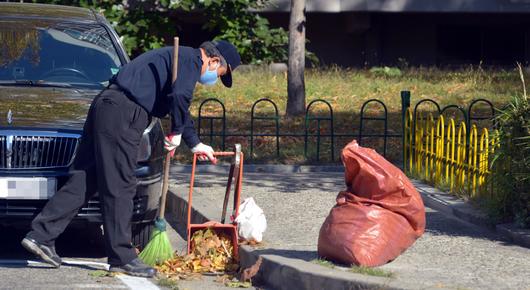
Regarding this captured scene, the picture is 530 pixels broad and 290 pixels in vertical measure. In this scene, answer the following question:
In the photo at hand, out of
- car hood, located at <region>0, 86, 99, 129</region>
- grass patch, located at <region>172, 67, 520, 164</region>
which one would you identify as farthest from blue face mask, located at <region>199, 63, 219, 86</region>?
grass patch, located at <region>172, 67, 520, 164</region>

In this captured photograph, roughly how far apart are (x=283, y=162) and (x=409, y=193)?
5.99 meters

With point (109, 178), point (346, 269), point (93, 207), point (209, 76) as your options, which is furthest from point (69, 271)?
point (346, 269)

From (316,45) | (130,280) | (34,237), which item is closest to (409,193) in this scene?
(130,280)

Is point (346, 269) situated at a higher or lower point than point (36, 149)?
lower

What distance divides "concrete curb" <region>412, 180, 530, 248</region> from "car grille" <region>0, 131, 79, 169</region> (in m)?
3.28

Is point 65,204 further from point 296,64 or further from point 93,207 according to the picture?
point 296,64

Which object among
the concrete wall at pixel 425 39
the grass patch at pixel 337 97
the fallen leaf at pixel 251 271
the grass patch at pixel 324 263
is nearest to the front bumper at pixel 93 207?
the fallen leaf at pixel 251 271

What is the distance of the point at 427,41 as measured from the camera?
1031 inches

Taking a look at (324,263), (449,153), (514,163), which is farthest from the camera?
(449,153)

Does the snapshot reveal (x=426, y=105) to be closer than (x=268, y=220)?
No

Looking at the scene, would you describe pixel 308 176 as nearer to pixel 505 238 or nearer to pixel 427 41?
pixel 505 238

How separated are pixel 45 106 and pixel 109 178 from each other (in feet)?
3.89

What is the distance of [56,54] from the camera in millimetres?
8898

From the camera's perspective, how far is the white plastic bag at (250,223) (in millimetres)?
7531
